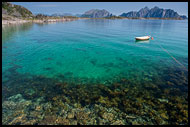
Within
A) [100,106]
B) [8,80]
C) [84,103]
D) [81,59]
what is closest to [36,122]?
[84,103]

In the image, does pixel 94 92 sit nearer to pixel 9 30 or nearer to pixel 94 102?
pixel 94 102

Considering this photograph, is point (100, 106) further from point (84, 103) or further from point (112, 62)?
point (112, 62)

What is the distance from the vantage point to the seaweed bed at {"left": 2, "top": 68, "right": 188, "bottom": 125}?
10.5 meters

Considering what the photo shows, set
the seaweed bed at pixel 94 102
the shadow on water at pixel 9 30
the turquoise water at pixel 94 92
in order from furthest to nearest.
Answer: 1. the shadow on water at pixel 9 30
2. the turquoise water at pixel 94 92
3. the seaweed bed at pixel 94 102

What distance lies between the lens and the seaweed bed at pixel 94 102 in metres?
10.5

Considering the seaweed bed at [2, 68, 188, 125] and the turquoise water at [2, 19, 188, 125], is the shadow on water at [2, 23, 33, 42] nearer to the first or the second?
the turquoise water at [2, 19, 188, 125]

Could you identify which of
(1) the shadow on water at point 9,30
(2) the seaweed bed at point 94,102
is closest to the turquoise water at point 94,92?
(2) the seaweed bed at point 94,102

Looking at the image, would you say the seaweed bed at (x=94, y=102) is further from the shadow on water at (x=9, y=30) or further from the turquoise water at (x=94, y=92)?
the shadow on water at (x=9, y=30)

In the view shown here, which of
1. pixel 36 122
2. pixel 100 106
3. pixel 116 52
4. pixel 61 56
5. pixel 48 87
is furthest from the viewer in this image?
pixel 116 52

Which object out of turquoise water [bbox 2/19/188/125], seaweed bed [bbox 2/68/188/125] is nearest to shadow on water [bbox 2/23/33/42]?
turquoise water [bbox 2/19/188/125]

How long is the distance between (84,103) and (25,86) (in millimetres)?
9385

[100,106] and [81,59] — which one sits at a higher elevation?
[81,59]

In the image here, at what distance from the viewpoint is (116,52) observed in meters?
30.4

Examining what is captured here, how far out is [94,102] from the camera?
12.6 m
